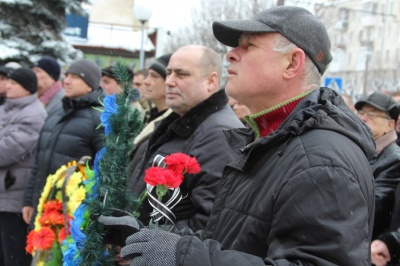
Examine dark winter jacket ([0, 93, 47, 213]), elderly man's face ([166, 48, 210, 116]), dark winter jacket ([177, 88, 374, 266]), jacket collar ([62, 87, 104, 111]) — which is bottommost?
dark winter jacket ([0, 93, 47, 213])

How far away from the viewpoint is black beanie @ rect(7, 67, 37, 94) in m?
6.51

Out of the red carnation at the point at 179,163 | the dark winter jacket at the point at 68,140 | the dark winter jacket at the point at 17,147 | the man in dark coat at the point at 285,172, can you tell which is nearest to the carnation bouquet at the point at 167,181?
the red carnation at the point at 179,163

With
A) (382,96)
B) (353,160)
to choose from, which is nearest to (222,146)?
(353,160)

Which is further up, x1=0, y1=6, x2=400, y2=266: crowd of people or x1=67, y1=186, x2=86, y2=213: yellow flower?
x1=0, y1=6, x2=400, y2=266: crowd of people

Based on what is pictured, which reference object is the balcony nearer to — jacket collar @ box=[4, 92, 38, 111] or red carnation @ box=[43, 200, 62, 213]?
jacket collar @ box=[4, 92, 38, 111]

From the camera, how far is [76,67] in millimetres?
5832

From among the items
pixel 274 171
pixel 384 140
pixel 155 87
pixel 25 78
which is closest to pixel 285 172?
pixel 274 171

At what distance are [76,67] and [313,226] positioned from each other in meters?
4.42

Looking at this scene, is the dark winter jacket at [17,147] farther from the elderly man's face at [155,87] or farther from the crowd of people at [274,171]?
the crowd of people at [274,171]

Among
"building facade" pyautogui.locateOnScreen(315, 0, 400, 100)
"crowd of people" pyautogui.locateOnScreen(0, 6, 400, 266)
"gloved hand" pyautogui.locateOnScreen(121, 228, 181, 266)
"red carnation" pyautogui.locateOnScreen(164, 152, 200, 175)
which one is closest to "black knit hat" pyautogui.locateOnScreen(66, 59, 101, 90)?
"crowd of people" pyautogui.locateOnScreen(0, 6, 400, 266)

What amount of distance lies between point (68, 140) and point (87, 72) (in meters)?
0.78

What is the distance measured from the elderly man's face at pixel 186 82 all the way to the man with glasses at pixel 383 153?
1.65 meters

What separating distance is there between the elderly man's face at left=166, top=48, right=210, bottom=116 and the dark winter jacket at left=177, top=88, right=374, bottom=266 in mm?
1778

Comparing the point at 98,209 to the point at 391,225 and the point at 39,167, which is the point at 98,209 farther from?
the point at 39,167
